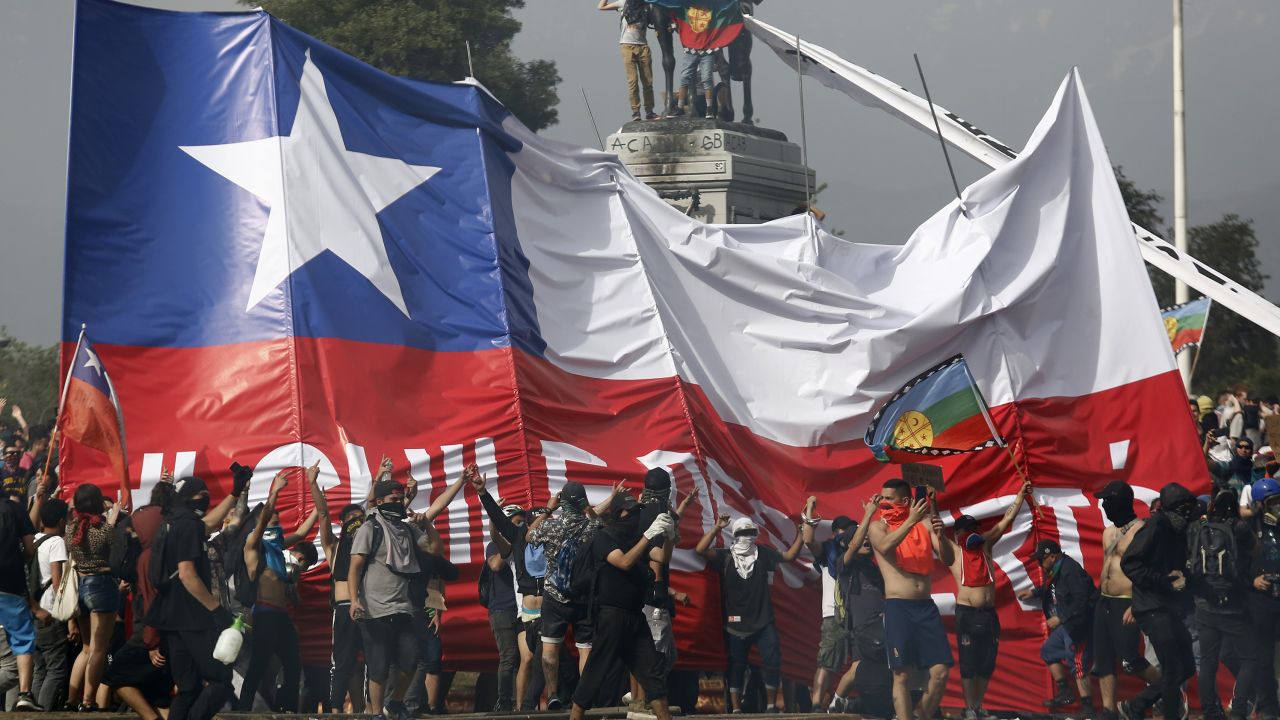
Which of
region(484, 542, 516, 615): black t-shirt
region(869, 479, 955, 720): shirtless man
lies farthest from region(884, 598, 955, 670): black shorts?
region(484, 542, 516, 615): black t-shirt

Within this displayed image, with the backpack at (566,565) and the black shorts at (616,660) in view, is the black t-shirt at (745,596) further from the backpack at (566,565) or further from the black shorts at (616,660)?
the black shorts at (616,660)

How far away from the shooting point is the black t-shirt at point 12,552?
11656mm

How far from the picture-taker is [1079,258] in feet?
51.8

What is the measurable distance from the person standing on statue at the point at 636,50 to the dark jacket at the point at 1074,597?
30.4ft

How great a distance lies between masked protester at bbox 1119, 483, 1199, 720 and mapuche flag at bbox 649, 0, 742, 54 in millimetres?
10374

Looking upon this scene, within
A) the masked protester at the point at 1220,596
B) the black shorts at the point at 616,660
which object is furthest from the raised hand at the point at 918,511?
the black shorts at the point at 616,660

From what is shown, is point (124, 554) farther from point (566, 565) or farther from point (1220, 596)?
point (1220, 596)

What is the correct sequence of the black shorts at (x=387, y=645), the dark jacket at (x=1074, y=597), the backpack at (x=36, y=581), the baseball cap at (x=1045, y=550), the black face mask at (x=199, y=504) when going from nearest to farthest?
1. the black face mask at (x=199, y=504)
2. the backpack at (x=36, y=581)
3. the black shorts at (x=387, y=645)
4. the dark jacket at (x=1074, y=597)
5. the baseball cap at (x=1045, y=550)

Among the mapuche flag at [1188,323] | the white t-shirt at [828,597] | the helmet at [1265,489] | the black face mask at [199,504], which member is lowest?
the white t-shirt at [828,597]

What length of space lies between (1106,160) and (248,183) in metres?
7.92

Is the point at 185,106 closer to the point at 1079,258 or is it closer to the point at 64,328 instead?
the point at 64,328

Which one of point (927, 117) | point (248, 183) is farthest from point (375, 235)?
point (927, 117)

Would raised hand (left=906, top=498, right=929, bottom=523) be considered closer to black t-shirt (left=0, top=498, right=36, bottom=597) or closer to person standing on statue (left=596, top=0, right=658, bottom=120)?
black t-shirt (left=0, top=498, right=36, bottom=597)

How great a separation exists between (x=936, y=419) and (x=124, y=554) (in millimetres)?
7045
